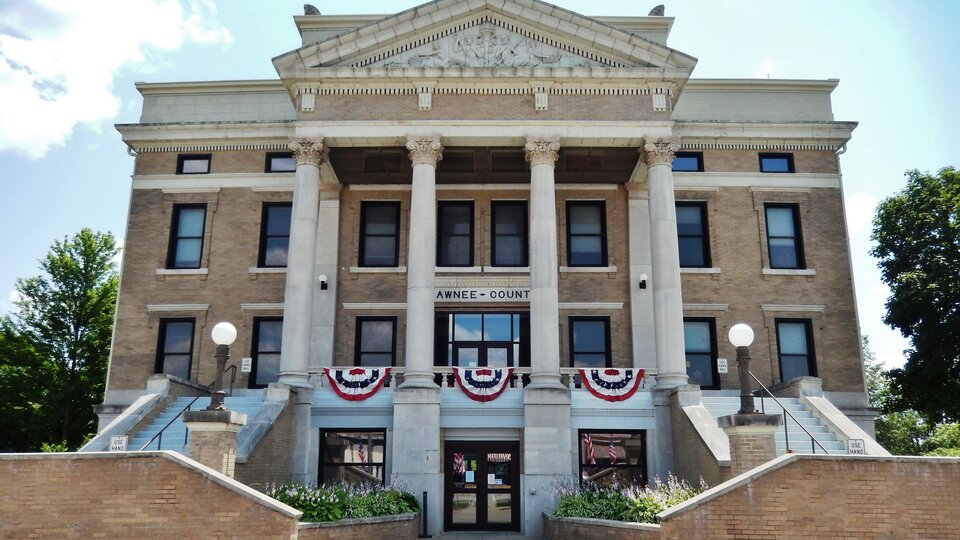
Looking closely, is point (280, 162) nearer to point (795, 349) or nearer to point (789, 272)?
point (789, 272)

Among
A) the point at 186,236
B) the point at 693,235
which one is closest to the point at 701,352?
the point at 693,235

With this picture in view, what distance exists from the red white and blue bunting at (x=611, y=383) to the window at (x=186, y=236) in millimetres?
14473

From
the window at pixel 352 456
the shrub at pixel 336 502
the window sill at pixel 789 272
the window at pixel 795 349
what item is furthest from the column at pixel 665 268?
the shrub at pixel 336 502

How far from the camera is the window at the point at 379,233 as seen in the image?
26641mm

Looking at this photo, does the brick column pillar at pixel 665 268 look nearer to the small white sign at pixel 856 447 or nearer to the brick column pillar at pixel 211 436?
the small white sign at pixel 856 447

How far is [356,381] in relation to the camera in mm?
21844

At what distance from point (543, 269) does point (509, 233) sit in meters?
5.16

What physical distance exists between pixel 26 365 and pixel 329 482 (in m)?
21.0

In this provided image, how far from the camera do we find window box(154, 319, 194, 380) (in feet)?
85.0

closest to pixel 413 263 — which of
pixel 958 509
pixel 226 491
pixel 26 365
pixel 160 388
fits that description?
pixel 160 388

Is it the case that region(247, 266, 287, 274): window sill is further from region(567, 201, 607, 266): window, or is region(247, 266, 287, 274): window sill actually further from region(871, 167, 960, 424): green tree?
region(871, 167, 960, 424): green tree

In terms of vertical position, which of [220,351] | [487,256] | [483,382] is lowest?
[483,382]

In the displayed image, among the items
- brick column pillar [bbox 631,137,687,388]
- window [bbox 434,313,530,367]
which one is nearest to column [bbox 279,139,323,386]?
window [bbox 434,313,530,367]

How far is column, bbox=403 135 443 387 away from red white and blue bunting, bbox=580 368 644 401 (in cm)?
451
